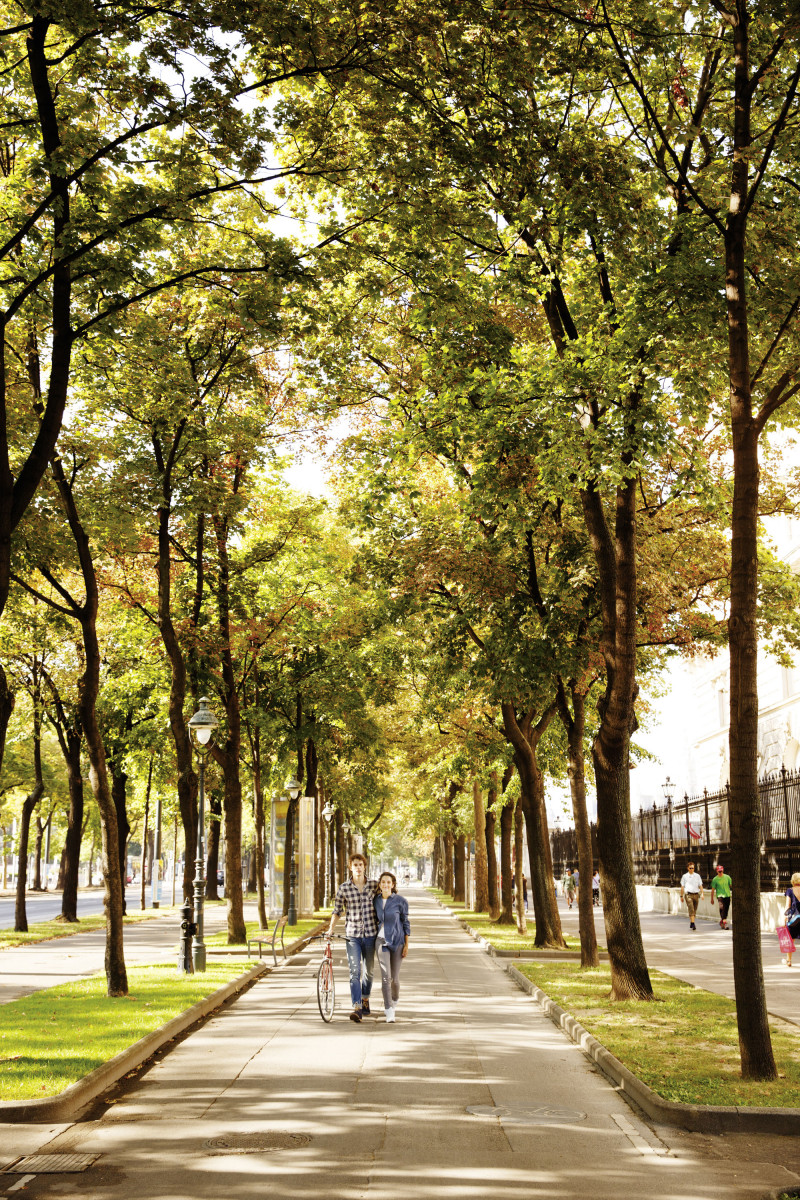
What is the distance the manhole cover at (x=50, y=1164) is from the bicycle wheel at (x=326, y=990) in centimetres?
650

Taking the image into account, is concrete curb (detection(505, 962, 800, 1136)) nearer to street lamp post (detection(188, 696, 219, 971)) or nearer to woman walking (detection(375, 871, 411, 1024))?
woman walking (detection(375, 871, 411, 1024))

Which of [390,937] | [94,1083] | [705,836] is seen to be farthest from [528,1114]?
[705,836]

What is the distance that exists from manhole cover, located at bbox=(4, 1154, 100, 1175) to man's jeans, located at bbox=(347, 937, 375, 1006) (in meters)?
6.94

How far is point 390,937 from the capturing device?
1394 centimetres

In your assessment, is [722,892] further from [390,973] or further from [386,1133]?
[386,1133]

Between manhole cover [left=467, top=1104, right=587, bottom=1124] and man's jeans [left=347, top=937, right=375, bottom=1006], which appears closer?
manhole cover [left=467, top=1104, right=587, bottom=1124]

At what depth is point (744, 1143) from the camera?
794cm

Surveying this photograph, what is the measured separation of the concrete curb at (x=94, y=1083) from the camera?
8.40 metres

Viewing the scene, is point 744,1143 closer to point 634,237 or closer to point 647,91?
point 634,237

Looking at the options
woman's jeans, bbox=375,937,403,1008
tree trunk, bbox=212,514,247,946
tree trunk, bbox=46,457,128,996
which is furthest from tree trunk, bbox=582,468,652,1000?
tree trunk, bbox=212,514,247,946

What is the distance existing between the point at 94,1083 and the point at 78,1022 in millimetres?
3666

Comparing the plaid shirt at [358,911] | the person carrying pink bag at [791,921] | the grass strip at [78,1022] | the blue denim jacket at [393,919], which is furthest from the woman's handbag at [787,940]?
the grass strip at [78,1022]

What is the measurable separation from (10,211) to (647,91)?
23.6 feet

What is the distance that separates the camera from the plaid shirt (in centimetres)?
1420
